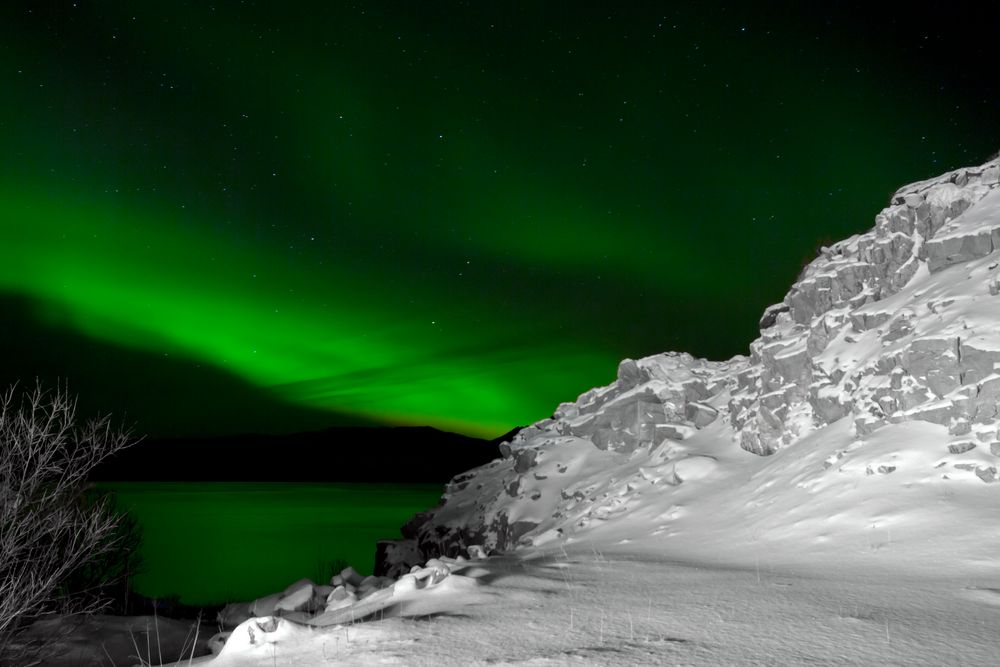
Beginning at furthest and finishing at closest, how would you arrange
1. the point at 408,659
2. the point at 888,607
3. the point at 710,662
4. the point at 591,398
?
the point at 591,398 < the point at 888,607 < the point at 408,659 < the point at 710,662

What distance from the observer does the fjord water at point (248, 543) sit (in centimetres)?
6756

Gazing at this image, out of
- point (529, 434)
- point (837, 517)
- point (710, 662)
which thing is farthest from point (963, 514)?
point (529, 434)

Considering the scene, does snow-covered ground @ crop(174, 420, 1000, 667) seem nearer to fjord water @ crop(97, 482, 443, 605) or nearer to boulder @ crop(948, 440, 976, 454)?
boulder @ crop(948, 440, 976, 454)

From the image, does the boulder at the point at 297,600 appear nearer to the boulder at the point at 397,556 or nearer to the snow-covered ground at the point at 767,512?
the snow-covered ground at the point at 767,512

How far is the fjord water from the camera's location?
67.6 metres

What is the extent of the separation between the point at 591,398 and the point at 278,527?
10826 centimetres

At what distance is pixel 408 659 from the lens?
7.18 meters

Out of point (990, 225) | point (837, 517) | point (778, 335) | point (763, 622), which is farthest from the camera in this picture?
point (778, 335)

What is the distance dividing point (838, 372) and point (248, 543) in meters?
102

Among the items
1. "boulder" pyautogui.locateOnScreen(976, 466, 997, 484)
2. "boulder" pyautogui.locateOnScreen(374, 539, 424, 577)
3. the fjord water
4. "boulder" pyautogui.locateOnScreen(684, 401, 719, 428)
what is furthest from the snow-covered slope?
the fjord water

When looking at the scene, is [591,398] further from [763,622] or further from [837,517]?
Answer: [763,622]

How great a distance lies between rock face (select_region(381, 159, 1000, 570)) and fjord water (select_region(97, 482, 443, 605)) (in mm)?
21598

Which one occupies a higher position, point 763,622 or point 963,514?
point 963,514

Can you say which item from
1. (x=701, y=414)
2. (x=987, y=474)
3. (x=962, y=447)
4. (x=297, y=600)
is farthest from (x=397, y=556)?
(x=987, y=474)
